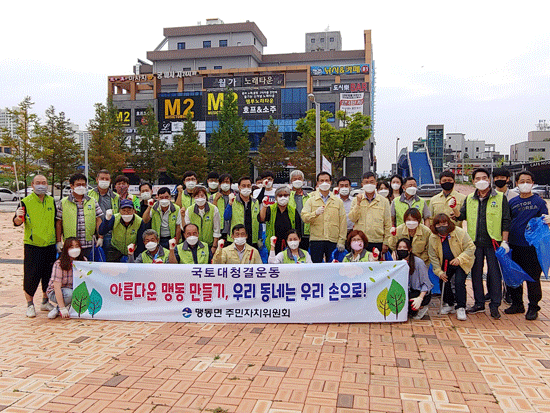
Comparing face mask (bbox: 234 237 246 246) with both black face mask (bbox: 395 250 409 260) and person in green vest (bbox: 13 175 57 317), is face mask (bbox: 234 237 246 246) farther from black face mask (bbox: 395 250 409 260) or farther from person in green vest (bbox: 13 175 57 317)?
person in green vest (bbox: 13 175 57 317)

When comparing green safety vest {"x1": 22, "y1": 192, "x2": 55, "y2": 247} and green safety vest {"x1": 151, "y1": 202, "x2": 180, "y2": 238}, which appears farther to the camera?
green safety vest {"x1": 151, "y1": 202, "x2": 180, "y2": 238}

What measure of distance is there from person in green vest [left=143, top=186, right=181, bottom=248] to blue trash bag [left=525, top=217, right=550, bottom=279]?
4.68 m

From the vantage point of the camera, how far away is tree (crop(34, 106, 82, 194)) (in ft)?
92.1

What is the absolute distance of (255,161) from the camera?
4150 cm

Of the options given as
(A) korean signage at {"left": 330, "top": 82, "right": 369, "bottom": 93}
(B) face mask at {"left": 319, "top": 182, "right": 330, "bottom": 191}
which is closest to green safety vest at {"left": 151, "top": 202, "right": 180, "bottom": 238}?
(B) face mask at {"left": 319, "top": 182, "right": 330, "bottom": 191}

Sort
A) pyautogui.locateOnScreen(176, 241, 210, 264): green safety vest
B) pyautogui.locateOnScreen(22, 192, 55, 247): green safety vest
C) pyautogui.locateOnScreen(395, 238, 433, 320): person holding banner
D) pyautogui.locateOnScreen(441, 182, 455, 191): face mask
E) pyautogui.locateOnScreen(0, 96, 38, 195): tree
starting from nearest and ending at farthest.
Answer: pyautogui.locateOnScreen(395, 238, 433, 320): person holding banner
pyautogui.locateOnScreen(22, 192, 55, 247): green safety vest
pyautogui.locateOnScreen(176, 241, 210, 264): green safety vest
pyautogui.locateOnScreen(441, 182, 455, 191): face mask
pyautogui.locateOnScreen(0, 96, 38, 195): tree

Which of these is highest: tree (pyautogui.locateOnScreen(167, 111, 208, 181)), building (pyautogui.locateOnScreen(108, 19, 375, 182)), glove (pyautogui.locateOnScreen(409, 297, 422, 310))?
building (pyautogui.locateOnScreen(108, 19, 375, 182))

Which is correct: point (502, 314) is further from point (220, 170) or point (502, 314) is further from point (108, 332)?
point (220, 170)

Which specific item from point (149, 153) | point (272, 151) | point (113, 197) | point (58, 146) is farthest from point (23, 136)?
point (113, 197)

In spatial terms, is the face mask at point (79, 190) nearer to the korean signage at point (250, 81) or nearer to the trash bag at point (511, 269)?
the trash bag at point (511, 269)

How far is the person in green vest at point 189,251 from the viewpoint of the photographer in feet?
19.7

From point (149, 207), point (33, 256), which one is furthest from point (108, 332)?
point (149, 207)

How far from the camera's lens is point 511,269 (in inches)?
224

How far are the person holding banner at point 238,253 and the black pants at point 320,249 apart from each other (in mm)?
828
